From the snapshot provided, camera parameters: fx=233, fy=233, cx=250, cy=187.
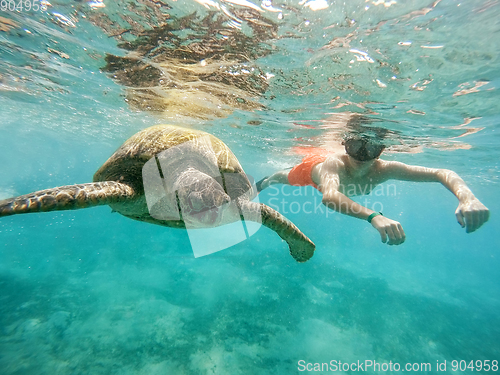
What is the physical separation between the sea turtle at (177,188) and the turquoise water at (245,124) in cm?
316

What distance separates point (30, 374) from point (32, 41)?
33.4ft

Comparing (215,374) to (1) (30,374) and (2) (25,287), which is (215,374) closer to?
(1) (30,374)

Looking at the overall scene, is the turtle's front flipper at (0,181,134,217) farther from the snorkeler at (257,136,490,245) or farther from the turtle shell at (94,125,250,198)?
the snorkeler at (257,136,490,245)

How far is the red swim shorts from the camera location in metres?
7.09

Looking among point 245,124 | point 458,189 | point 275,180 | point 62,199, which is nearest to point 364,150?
point 458,189

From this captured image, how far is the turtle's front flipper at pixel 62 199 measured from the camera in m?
2.81

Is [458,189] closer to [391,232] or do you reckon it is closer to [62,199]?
[391,232]

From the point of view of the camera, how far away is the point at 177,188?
378 cm

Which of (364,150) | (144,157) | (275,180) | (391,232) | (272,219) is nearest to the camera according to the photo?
(391,232)

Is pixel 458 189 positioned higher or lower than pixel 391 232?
higher

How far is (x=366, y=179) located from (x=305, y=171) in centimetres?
176

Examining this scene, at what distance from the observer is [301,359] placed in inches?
320

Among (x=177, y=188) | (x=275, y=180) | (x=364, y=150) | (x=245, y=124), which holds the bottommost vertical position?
(x=275, y=180)

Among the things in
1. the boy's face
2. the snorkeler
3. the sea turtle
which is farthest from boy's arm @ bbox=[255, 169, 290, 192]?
the sea turtle
